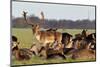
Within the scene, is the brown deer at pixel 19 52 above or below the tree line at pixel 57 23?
below

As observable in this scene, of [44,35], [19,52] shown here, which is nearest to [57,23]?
[44,35]

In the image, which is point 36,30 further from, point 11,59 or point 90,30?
point 90,30

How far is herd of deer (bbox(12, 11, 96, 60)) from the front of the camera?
2.46 m

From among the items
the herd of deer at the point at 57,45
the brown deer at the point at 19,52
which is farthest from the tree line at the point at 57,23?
the brown deer at the point at 19,52

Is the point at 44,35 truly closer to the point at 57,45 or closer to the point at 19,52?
the point at 57,45

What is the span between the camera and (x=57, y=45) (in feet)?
8.51

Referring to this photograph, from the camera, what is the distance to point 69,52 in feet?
8.68

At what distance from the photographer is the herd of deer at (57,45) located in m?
2.46

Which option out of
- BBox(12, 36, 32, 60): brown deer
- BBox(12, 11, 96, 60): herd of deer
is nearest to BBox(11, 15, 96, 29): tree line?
BBox(12, 11, 96, 60): herd of deer

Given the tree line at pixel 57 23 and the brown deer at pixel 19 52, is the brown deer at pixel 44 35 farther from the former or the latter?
the brown deer at pixel 19 52

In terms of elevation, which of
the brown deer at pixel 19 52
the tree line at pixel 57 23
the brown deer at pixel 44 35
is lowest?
the brown deer at pixel 19 52

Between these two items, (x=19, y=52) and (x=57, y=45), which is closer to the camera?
(x=19, y=52)

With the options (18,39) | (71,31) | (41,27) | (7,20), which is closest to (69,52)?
(71,31)

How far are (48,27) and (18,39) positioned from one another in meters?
0.35
